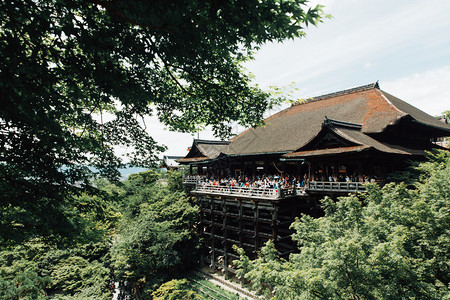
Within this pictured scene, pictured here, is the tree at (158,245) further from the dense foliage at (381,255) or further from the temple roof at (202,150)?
the dense foliage at (381,255)

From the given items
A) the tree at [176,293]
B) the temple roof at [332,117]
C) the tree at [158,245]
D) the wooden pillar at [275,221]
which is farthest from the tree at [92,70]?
the tree at [158,245]

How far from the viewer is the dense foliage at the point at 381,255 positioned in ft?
21.8

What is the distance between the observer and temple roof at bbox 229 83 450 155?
1675 centimetres

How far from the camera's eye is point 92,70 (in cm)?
504

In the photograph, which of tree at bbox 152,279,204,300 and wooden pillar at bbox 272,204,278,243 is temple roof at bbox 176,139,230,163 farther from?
tree at bbox 152,279,204,300

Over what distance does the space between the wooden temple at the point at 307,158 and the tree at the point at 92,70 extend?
9070mm

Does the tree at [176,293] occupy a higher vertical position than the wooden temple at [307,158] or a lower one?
lower

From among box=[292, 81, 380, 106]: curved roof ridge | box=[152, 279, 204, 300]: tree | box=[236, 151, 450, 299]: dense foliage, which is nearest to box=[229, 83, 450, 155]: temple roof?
box=[292, 81, 380, 106]: curved roof ridge

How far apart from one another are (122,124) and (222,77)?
3733mm

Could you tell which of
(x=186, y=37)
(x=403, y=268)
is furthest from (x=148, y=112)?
(x=403, y=268)

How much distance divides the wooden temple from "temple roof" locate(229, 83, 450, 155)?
0.07 metres

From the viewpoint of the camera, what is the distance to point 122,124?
7695 millimetres

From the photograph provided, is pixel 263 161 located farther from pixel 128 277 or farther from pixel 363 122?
pixel 128 277

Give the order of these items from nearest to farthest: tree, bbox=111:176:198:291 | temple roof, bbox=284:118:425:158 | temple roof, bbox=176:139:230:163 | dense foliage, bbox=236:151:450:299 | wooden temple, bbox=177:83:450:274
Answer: dense foliage, bbox=236:151:450:299
temple roof, bbox=284:118:425:158
wooden temple, bbox=177:83:450:274
tree, bbox=111:176:198:291
temple roof, bbox=176:139:230:163
